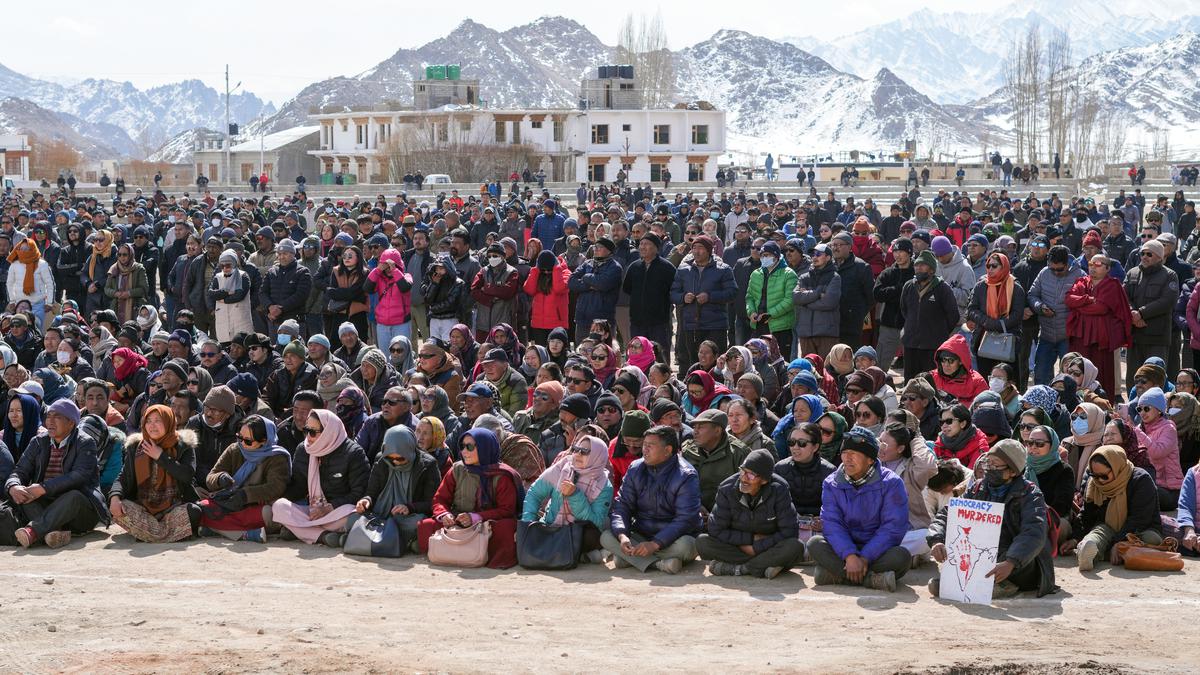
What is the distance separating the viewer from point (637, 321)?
1479 centimetres

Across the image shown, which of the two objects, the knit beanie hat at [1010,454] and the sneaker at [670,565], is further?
the sneaker at [670,565]

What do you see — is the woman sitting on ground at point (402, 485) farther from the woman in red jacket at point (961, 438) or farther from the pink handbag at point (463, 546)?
the woman in red jacket at point (961, 438)

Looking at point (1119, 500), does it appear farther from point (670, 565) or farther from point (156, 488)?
point (156, 488)

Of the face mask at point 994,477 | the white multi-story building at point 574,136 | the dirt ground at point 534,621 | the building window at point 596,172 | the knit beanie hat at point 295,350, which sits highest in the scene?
the white multi-story building at point 574,136

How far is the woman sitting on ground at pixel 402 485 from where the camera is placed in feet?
31.3

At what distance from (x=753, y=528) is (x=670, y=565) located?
1.79 feet

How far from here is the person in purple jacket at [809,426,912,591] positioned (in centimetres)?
855

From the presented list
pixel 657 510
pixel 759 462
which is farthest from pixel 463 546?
pixel 759 462

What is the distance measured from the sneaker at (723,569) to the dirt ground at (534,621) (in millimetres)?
83

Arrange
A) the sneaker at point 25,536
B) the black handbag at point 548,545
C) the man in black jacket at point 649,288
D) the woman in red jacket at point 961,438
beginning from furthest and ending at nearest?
the man in black jacket at point 649,288
the sneaker at point 25,536
the woman in red jacket at point 961,438
the black handbag at point 548,545

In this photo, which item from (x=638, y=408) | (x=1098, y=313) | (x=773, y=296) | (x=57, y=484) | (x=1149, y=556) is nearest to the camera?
(x=1149, y=556)

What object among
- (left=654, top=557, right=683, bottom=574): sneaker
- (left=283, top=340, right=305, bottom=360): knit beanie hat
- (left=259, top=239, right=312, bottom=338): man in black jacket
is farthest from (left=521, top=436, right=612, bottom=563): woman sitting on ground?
(left=259, top=239, right=312, bottom=338): man in black jacket

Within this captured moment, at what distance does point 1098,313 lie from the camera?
13008 millimetres

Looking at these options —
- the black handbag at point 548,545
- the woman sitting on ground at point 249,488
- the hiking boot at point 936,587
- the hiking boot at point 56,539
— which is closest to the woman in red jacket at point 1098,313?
the hiking boot at point 936,587
